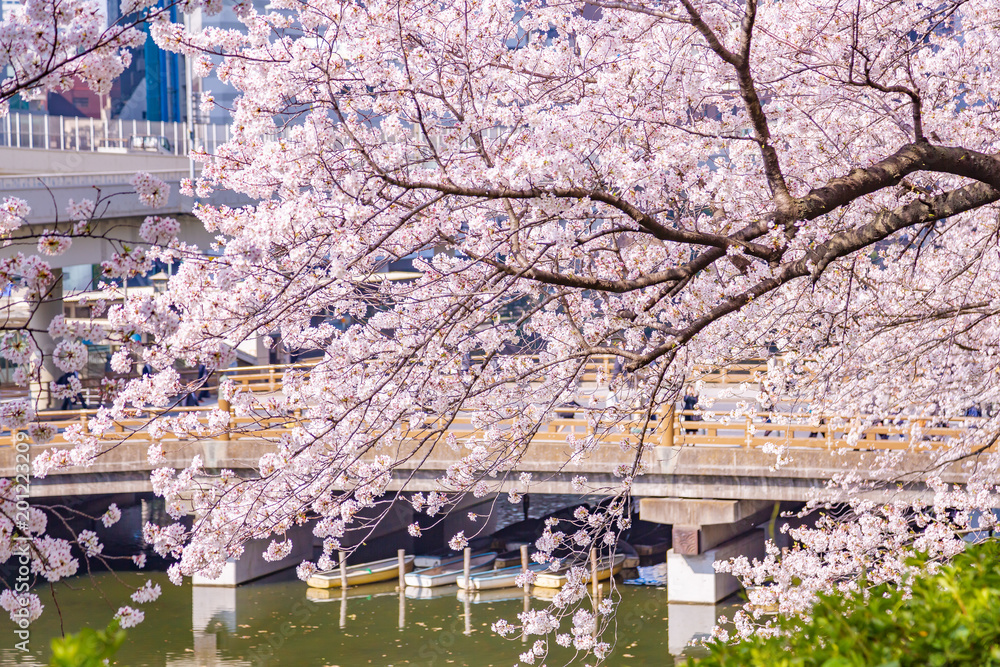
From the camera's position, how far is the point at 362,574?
21.7 metres

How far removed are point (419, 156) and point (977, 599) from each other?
5.25 meters

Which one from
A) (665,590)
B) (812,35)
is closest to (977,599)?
(812,35)

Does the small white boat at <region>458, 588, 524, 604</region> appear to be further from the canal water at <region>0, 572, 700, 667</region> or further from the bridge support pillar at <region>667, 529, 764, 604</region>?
the bridge support pillar at <region>667, 529, 764, 604</region>

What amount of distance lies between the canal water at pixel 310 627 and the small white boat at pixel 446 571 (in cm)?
41

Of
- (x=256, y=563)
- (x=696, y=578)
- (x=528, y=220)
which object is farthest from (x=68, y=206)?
(x=256, y=563)

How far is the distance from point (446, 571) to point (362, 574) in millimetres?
1850

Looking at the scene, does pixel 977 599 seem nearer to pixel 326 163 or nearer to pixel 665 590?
pixel 326 163

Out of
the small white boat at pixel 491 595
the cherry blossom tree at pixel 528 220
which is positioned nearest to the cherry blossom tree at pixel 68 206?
the cherry blossom tree at pixel 528 220

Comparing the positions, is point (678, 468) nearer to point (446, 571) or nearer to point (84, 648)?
point (446, 571)

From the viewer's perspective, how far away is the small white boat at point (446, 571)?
21531 mm

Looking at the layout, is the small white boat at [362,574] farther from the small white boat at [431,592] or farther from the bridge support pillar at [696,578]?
the bridge support pillar at [696,578]

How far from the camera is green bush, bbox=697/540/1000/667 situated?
3102 mm

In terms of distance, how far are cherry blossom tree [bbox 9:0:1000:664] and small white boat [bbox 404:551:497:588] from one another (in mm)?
13536

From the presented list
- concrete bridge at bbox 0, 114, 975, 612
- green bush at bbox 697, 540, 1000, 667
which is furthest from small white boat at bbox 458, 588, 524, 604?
green bush at bbox 697, 540, 1000, 667
